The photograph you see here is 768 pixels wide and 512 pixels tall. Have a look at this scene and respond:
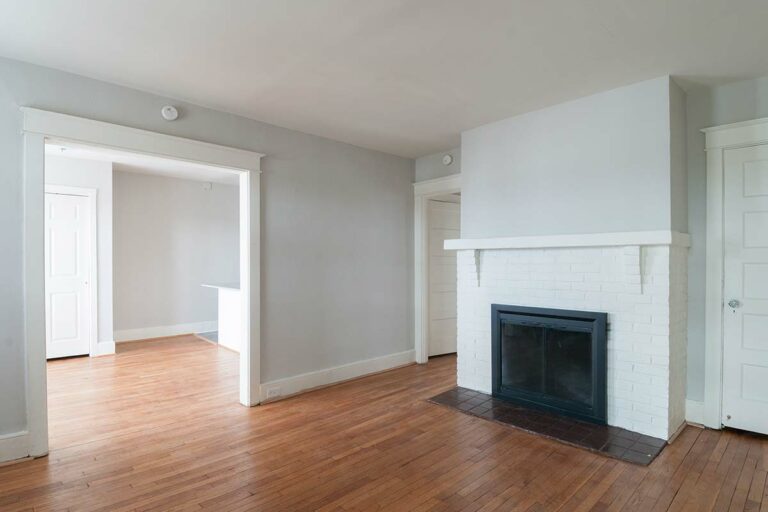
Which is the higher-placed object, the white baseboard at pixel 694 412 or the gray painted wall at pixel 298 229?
the gray painted wall at pixel 298 229

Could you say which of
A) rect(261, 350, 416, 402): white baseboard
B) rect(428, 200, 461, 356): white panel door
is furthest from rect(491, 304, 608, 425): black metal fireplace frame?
rect(428, 200, 461, 356): white panel door

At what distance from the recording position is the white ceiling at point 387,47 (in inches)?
88.0

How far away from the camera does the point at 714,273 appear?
322 cm

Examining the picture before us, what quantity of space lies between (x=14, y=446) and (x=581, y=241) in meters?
4.31

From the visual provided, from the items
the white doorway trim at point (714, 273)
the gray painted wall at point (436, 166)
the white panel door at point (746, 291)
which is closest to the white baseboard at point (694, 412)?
the white doorway trim at point (714, 273)

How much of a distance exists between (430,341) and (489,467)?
2.97m

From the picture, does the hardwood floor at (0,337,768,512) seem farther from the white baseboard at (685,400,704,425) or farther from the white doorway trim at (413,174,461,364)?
the white doorway trim at (413,174,461,364)

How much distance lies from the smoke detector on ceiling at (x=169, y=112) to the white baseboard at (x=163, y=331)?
4678 mm

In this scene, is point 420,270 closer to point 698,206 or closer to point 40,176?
point 698,206

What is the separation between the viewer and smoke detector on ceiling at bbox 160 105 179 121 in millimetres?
3359

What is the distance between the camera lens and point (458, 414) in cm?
359

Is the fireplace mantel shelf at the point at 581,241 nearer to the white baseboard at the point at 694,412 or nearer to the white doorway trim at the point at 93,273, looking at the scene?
the white baseboard at the point at 694,412

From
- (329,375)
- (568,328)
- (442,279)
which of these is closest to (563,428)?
(568,328)

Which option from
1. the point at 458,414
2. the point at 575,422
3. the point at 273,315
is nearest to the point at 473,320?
the point at 458,414
